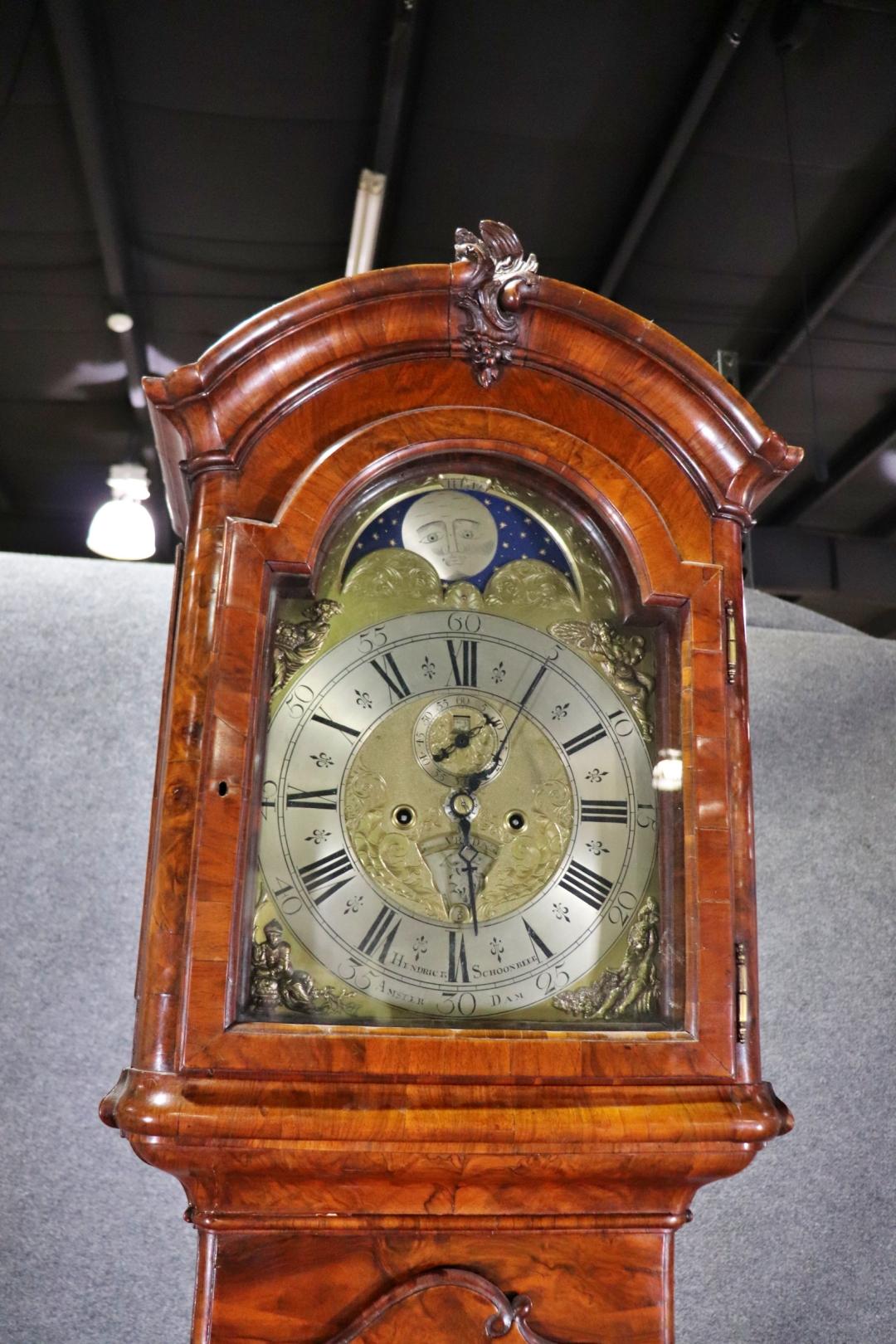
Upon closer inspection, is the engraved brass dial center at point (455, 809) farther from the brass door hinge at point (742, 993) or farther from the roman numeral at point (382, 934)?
the brass door hinge at point (742, 993)

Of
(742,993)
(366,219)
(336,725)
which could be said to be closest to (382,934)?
(336,725)

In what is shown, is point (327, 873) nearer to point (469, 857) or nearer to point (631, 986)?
point (469, 857)

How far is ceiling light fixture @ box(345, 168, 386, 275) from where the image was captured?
2129 millimetres

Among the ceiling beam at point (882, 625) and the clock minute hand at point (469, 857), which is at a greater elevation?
the ceiling beam at point (882, 625)

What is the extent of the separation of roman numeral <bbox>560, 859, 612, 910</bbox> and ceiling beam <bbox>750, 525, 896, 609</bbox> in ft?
9.73

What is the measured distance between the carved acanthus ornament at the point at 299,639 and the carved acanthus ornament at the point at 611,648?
0.64ft

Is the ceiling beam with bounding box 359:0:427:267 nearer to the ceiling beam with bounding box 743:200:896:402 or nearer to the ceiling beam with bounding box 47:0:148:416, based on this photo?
the ceiling beam with bounding box 47:0:148:416

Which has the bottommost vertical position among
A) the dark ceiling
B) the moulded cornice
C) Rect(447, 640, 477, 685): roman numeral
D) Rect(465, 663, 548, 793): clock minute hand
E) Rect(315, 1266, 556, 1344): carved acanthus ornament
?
Rect(315, 1266, 556, 1344): carved acanthus ornament

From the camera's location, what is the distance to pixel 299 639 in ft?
3.09

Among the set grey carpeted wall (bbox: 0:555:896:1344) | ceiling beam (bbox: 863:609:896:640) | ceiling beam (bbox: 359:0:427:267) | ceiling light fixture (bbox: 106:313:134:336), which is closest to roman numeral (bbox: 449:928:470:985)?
grey carpeted wall (bbox: 0:555:896:1344)

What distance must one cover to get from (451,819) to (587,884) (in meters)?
0.12

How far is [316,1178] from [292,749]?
32 cm

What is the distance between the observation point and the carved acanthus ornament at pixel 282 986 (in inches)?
33.6

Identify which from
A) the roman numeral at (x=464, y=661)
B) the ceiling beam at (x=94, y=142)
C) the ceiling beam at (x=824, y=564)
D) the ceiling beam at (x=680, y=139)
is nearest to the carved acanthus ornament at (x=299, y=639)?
the roman numeral at (x=464, y=661)
